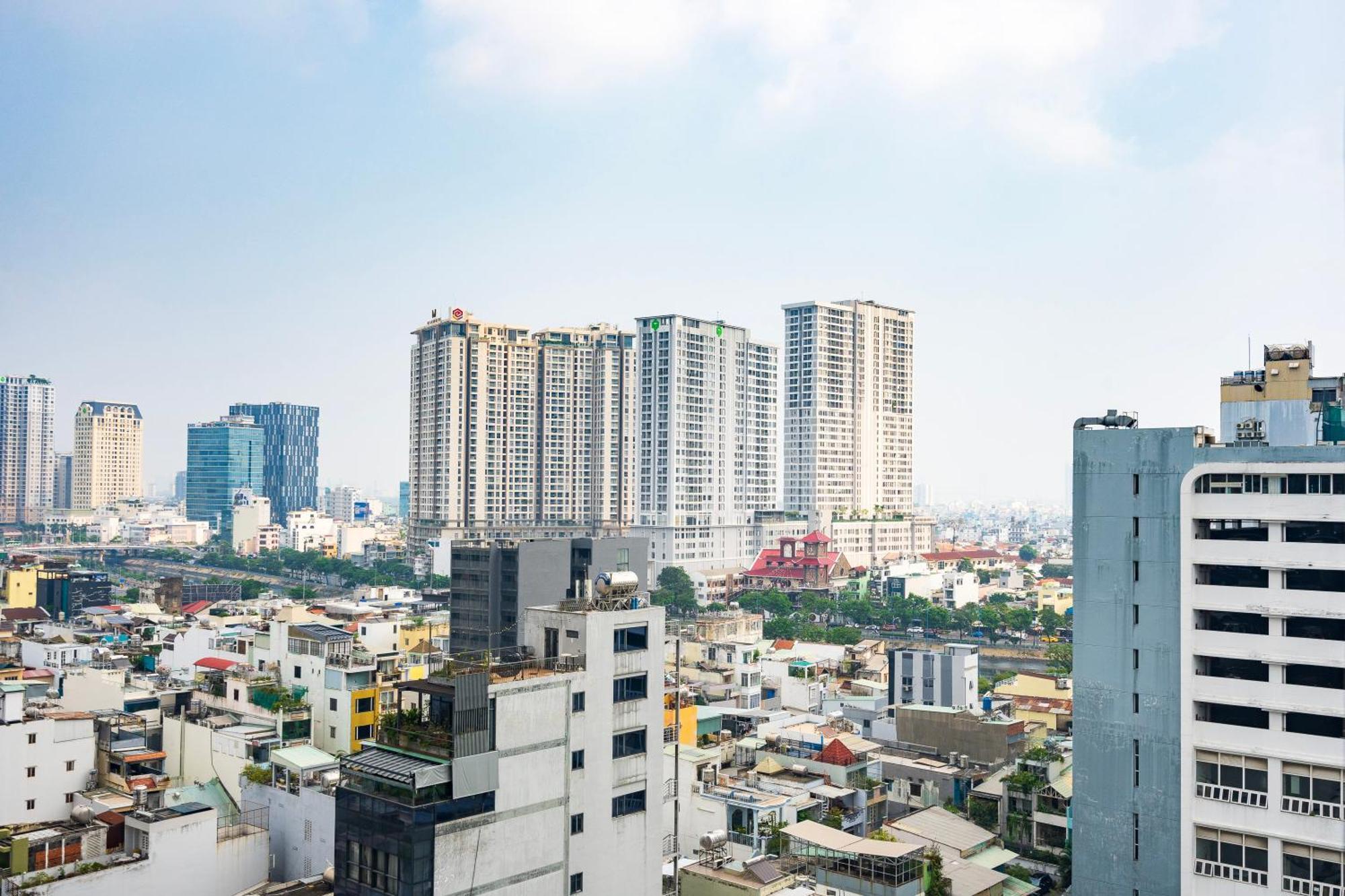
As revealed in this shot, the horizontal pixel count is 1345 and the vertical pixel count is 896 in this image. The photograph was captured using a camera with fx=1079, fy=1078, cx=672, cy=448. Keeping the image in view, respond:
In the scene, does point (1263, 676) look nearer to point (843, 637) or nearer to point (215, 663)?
point (215, 663)

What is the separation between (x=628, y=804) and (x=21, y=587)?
53.5m

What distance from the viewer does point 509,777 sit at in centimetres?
1359

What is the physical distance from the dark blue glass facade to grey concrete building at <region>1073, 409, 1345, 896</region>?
164 meters

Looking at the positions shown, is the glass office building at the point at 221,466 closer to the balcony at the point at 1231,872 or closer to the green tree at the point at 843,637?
the green tree at the point at 843,637

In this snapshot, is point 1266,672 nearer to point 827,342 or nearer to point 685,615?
point 685,615

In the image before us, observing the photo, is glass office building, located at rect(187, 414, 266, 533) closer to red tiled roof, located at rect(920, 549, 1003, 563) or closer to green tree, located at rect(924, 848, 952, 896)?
red tiled roof, located at rect(920, 549, 1003, 563)

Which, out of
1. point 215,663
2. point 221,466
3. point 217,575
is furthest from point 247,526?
point 215,663

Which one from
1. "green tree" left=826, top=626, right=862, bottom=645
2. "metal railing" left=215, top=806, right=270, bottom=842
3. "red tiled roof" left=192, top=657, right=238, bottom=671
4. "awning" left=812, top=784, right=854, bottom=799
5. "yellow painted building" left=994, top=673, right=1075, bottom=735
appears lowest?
"green tree" left=826, top=626, right=862, bottom=645

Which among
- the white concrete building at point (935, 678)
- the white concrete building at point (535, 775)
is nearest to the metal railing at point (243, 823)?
the white concrete building at point (535, 775)

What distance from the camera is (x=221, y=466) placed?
163750 mm

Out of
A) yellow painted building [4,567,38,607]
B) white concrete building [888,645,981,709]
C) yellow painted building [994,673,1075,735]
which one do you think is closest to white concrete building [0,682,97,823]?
white concrete building [888,645,981,709]

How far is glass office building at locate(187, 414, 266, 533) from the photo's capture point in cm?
16304

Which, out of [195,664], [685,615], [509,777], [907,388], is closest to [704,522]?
[685,615]

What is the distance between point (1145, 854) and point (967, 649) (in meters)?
23.2
